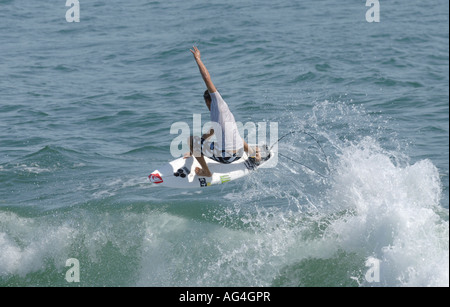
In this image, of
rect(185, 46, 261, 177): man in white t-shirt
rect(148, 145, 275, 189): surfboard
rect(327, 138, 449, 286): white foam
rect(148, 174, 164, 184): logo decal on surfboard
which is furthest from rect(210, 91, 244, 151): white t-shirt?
rect(327, 138, 449, 286): white foam

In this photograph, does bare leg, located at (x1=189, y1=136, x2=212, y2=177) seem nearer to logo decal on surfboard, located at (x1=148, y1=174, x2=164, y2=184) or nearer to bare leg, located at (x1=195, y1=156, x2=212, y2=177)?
bare leg, located at (x1=195, y1=156, x2=212, y2=177)

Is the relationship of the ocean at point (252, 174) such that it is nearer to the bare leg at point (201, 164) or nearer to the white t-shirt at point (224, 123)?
the bare leg at point (201, 164)

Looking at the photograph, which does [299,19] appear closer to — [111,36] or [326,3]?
[326,3]

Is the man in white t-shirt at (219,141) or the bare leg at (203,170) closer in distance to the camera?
the man in white t-shirt at (219,141)

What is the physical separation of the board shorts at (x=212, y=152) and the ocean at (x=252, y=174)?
4.55 ft

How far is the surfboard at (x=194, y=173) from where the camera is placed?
36.9 ft

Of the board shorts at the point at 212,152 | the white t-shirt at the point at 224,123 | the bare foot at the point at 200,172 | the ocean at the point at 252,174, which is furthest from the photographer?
the bare foot at the point at 200,172

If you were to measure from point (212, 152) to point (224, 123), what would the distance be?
1004mm

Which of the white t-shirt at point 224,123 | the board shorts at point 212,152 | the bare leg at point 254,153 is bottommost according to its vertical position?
the bare leg at point 254,153

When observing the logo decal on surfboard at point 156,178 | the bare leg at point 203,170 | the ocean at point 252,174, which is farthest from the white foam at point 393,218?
the logo decal on surfboard at point 156,178

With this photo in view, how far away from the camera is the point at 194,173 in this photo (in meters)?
11.4

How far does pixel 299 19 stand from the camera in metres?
25.0

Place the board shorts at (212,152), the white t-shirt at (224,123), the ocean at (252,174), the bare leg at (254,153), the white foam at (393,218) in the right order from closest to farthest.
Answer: the white foam at (393,218) < the white t-shirt at (224,123) < the ocean at (252,174) < the board shorts at (212,152) < the bare leg at (254,153)

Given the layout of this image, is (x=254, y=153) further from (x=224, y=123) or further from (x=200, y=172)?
(x=224, y=123)
